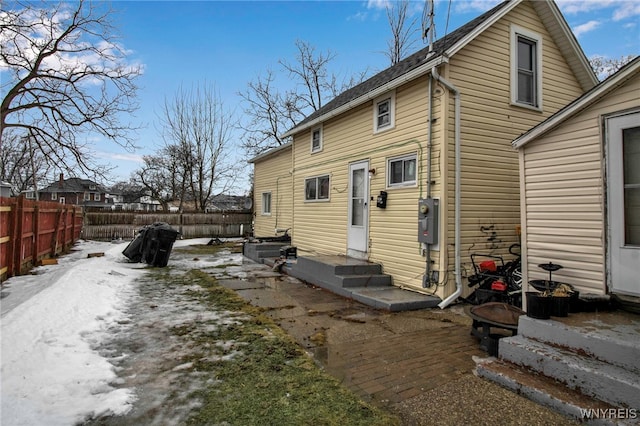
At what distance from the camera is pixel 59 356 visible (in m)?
3.31

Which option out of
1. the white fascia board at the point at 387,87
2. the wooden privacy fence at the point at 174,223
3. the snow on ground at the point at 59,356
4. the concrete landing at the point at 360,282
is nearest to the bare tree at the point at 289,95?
the wooden privacy fence at the point at 174,223

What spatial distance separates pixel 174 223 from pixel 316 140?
11.7 m

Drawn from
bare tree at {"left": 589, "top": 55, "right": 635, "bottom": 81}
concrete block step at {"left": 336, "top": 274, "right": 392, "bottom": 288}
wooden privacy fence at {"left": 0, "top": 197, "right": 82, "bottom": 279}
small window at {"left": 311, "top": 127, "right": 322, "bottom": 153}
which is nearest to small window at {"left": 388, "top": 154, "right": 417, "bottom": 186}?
concrete block step at {"left": 336, "top": 274, "right": 392, "bottom": 288}

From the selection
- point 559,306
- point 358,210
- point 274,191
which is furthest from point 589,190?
point 274,191

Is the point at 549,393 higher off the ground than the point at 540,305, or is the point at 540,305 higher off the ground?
the point at 540,305

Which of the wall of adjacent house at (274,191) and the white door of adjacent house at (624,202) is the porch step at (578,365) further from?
the wall of adjacent house at (274,191)

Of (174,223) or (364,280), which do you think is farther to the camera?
(174,223)

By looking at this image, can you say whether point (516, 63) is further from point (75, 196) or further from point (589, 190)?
point (75, 196)

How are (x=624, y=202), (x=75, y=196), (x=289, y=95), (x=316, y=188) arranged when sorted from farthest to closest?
1. (x=75, y=196)
2. (x=289, y=95)
3. (x=316, y=188)
4. (x=624, y=202)

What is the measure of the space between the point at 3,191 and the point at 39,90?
3384mm

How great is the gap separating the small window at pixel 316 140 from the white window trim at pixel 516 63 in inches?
198

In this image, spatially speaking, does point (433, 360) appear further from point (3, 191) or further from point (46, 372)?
point (3, 191)

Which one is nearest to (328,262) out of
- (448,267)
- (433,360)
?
(448,267)

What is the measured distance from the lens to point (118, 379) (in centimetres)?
302
